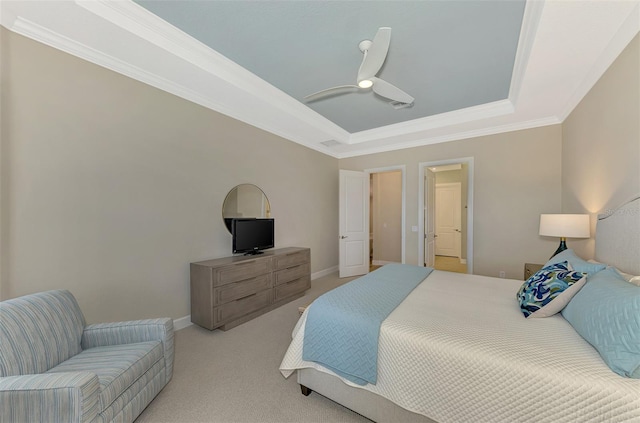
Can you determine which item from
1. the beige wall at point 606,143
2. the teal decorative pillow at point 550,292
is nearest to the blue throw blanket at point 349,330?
the teal decorative pillow at point 550,292

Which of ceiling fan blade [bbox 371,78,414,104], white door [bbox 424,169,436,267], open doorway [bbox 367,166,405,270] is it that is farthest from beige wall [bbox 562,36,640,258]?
open doorway [bbox 367,166,405,270]

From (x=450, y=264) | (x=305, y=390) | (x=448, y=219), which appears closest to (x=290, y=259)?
(x=305, y=390)

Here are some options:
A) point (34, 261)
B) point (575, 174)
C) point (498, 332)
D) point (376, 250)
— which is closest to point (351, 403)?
point (498, 332)

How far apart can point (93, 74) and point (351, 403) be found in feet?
11.2

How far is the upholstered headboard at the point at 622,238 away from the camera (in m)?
1.62

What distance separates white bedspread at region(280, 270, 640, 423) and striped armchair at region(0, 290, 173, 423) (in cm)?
92

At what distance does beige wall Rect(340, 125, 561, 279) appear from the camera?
359 cm

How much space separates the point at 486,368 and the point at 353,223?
159 inches

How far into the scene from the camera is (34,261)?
6.35ft

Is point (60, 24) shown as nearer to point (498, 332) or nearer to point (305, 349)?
point (305, 349)

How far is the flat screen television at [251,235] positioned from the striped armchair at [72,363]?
1464mm

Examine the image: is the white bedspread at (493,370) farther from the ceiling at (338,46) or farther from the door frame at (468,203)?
the door frame at (468,203)

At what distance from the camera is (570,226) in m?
2.55

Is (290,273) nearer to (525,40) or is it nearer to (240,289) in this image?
(240,289)
